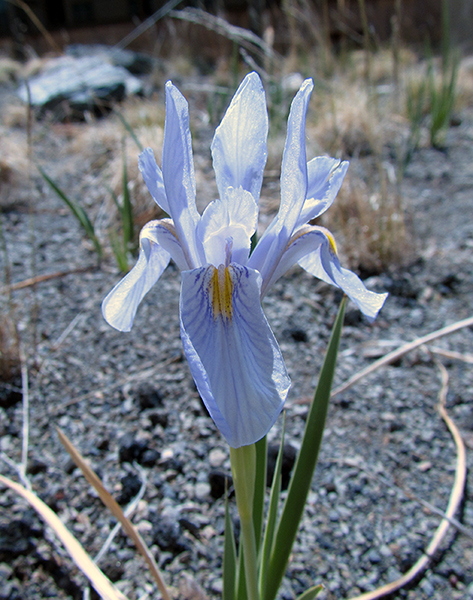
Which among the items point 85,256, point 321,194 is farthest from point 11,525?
point 85,256

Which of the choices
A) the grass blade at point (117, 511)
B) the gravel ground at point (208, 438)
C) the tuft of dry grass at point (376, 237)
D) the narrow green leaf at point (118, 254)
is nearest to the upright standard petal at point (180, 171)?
the grass blade at point (117, 511)

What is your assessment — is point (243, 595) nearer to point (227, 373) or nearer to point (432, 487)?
point (227, 373)

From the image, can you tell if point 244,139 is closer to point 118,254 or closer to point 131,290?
point 131,290

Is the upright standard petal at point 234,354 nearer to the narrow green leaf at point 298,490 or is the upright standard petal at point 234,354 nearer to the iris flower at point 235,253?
the iris flower at point 235,253

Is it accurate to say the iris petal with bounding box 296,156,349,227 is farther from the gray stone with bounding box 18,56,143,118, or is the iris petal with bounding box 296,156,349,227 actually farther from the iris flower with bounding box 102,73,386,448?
the gray stone with bounding box 18,56,143,118

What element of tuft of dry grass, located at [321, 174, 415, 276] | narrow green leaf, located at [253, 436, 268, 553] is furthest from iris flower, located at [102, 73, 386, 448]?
tuft of dry grass, located at [321, 174, 415, 276]

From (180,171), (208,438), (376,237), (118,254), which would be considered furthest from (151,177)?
(376,237)
